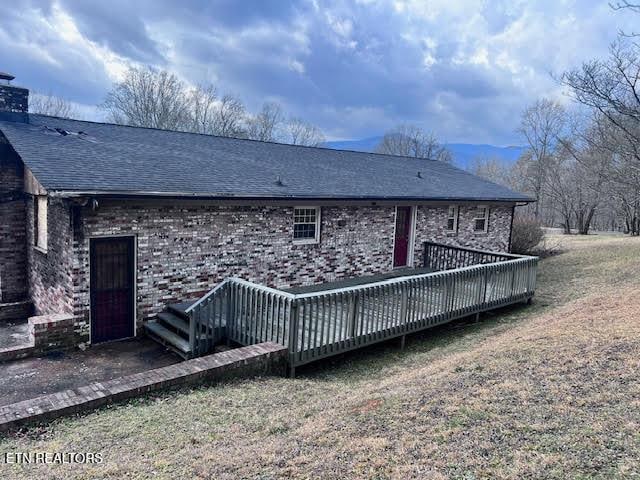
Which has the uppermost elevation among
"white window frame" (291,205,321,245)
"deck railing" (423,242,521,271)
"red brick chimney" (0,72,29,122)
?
"red brick chimney" (0,72,29,122)

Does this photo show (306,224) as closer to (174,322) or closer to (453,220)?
(174,322)

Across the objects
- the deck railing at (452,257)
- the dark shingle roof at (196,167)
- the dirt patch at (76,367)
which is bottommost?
the dirt patch at (76,367)

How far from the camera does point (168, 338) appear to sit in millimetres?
7652

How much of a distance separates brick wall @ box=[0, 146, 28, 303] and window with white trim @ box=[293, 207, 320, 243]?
5829 millimetres

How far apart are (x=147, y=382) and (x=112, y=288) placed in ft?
9.77

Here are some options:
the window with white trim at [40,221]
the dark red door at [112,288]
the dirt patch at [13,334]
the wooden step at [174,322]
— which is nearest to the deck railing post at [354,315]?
the wooden step at [174,322]

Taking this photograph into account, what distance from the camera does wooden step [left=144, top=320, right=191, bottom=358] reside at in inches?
289

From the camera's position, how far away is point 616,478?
3.12 metres

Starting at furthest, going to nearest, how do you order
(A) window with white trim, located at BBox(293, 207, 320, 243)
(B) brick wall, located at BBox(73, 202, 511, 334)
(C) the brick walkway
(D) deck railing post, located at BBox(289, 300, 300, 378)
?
(A) window with white trim, located at BBox(293, 207, 320, 243) → (B) brick wall, located at BBox(73, 202, 511, 334) → (D) deck railing post, located at BBox(289, 300, 300, 378) → (C) the brick walkway

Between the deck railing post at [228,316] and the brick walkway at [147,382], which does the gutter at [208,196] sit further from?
the brick walkway at [147,382]

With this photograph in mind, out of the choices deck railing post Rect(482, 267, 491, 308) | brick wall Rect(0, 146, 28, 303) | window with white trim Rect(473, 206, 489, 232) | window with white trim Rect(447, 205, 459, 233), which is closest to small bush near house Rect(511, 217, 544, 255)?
window with white trim Rect(473, 206, 489, 232)

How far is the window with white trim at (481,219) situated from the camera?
15.4 metres

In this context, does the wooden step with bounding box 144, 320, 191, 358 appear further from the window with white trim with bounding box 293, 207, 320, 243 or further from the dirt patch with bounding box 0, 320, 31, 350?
the window with white trim with bounding box 293, 207, 320, 243

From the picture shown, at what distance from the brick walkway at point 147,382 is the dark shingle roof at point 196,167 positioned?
314cm
